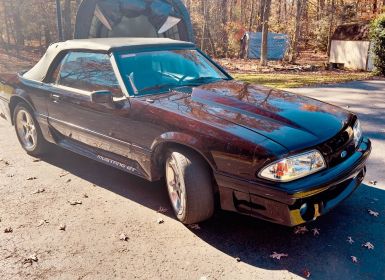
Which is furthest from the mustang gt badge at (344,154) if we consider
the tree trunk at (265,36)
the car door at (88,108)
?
the tree trunk at (265,36)

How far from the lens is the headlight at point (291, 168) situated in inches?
112

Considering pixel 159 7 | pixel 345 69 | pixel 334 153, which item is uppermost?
pixel 159 7

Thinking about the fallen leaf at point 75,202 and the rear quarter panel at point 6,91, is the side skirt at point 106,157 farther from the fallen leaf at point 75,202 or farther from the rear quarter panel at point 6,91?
the rear quarter panel at point 6,91

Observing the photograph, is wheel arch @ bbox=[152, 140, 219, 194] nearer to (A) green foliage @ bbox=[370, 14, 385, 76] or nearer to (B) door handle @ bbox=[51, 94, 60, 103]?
(B) door handle @ bbox=[51, 94, 60, 103]

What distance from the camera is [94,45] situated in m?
4.34

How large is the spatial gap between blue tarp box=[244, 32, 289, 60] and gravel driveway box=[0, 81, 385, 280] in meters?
22.9

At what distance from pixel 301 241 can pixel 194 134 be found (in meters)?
1.28

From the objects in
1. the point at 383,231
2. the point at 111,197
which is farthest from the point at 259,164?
the point at 111,197

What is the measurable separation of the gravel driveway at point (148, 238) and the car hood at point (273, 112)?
89 cm

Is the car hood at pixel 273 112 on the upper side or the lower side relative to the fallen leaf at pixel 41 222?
upper

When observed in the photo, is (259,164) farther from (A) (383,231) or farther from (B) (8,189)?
(B) (8,189)

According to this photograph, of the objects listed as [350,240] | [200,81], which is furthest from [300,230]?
[200,81]

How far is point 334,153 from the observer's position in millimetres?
3080

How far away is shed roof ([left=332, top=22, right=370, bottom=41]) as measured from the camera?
1717 cm
